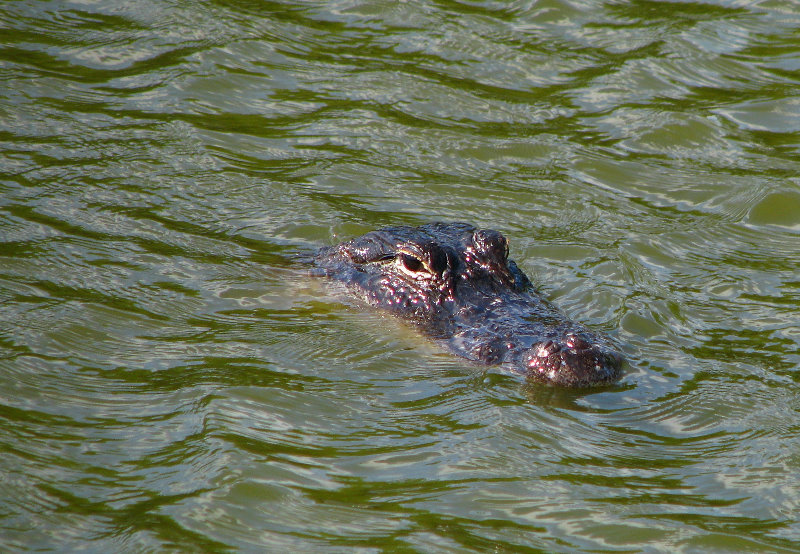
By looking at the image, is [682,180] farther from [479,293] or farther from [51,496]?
[51,496]

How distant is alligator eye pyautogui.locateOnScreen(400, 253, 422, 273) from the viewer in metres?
6.22

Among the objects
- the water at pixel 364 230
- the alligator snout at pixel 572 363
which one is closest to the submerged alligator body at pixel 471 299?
the alligator snout at pixel 572 363

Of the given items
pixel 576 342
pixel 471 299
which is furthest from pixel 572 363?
pixel 471 299

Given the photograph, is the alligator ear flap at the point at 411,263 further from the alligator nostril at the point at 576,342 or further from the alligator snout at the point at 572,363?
the alligator nostril at the point at 576,342

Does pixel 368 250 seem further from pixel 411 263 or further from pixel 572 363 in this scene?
pixel 572 363

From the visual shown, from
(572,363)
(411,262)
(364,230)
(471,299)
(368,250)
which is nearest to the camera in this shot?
(572,363)

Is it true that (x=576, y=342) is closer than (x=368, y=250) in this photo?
Yes

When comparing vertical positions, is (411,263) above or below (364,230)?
above

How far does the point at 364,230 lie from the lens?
7559mm

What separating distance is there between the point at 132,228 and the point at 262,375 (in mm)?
2328

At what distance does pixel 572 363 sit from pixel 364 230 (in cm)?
279

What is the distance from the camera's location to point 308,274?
Result: 681 cm

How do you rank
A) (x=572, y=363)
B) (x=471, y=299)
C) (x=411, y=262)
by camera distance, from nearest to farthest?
(x=572, y=363) → (x=471, y=299) → (x=411, y=262)

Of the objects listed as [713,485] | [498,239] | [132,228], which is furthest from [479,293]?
[132,228]
